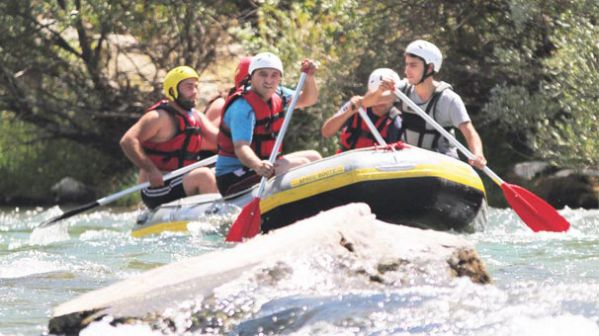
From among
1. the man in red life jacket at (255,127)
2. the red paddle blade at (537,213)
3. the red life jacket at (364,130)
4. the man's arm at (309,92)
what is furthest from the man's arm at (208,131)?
the red paddle blade at (537,213)

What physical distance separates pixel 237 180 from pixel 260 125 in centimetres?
46

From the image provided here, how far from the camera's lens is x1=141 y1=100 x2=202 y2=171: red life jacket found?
33.3 ft

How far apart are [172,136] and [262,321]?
4963 millimetres

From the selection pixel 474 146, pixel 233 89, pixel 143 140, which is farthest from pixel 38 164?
pixel 474 146

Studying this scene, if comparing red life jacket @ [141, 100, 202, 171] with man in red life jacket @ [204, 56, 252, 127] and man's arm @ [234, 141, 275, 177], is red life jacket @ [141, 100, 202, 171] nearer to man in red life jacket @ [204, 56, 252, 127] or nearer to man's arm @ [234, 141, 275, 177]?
man in red life jacket @ [204, 56, 252, 127]

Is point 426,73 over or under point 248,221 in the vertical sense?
over

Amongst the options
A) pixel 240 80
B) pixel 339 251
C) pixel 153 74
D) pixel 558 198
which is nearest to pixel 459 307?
pixel 339 251

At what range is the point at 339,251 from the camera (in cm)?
571

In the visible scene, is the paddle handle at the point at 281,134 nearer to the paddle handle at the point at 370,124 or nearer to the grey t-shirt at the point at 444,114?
the paddle handle at the point at 370,124

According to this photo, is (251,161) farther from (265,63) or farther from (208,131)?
(208,131)

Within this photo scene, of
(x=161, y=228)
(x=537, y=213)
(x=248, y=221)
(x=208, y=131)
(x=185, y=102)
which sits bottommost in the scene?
(x=537, y=213)

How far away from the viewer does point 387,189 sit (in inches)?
330

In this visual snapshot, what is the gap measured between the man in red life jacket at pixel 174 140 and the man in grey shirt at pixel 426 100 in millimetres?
1631

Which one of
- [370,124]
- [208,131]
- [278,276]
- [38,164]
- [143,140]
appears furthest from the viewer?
[38,164]
